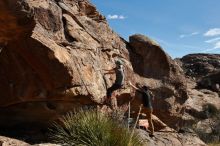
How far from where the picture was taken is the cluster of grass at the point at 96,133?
42.7 feet

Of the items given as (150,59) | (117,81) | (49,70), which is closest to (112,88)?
(117,81)

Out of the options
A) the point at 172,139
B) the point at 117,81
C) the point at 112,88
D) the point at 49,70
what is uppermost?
the point at 49,70

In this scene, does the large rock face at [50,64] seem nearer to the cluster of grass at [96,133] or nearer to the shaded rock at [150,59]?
the cluster of grass at [96,133]

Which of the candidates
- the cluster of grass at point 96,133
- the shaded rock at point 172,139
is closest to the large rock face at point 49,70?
the cluster of grass at point 96,133

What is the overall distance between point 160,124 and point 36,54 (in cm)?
1050

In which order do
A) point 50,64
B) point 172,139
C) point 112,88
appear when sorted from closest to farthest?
point 50,64
point 112,88
point 172,139

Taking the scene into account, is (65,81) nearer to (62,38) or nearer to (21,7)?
(62,38)

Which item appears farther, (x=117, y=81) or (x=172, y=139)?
(x=172, y=139)

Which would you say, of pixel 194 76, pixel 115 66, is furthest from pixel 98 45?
pixel 194 76

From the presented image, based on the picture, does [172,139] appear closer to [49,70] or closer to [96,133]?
[96,133]

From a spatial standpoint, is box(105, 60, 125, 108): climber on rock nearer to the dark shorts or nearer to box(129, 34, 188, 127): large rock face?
the dark shorts

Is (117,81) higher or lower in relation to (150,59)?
lower

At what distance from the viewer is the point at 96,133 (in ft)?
43.4

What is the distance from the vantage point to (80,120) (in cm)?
1368
